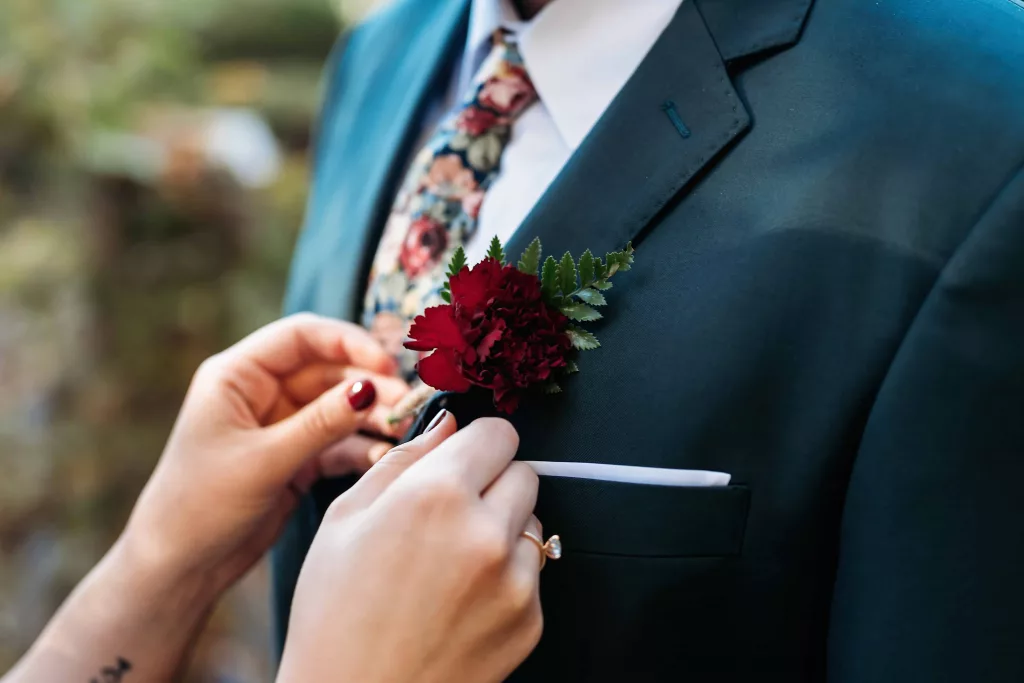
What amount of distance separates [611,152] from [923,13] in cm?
28

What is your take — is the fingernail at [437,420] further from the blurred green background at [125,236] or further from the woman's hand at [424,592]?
the blurred green background at [125,236]

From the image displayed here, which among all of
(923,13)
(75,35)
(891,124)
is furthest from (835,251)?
(75,35)

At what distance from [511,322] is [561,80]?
0.29 m

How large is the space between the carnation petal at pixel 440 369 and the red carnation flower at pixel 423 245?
0.78 ft

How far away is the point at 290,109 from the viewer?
2.27 metres

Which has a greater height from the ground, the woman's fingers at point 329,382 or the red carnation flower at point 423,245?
the red carnation flower at point 423,245

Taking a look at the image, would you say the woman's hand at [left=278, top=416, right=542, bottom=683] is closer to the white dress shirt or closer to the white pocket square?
the white pocket square

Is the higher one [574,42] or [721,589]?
[574,42]

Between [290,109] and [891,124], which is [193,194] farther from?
[891,124]

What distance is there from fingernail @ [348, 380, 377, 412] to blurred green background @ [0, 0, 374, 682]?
1361 mm

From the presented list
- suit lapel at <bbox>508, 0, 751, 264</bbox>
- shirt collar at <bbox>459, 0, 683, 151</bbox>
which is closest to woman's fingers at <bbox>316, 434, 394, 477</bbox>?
suit lapel at <bbox>508, 0, 751, 264</bbox>

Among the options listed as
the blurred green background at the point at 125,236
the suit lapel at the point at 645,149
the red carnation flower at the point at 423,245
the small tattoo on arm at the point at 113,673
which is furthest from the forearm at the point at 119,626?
the blurred green background at the point at 125,236

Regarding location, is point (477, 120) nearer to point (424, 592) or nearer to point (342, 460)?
point (342, 460)

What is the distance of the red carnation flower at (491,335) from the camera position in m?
0.67
